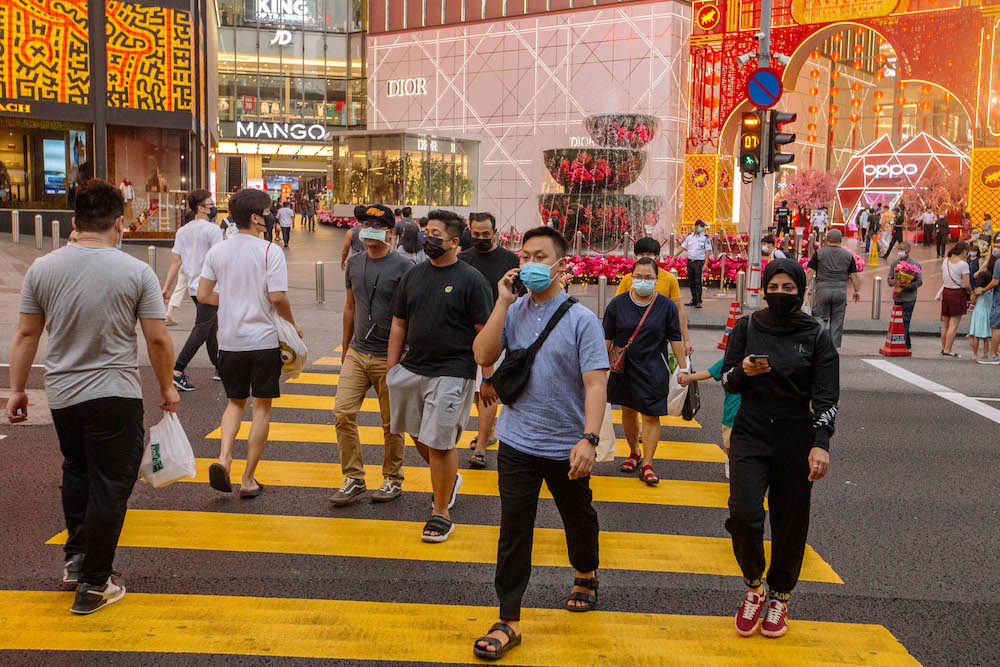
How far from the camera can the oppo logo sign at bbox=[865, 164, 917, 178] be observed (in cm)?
5750

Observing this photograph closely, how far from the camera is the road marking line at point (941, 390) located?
400 inches

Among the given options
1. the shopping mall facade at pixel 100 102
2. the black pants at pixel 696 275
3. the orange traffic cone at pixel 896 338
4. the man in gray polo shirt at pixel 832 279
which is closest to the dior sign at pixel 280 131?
the shopping mall facade at pixel 100 102

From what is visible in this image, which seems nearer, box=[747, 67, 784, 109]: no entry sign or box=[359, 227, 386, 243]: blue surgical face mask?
box=[359, 227, 386, 243]: blue surgical face mask

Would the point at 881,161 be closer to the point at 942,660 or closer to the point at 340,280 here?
the point at 340,280

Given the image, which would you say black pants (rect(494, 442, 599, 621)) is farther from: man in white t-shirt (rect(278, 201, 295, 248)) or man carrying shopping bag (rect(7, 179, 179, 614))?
man in white t-shirt (rect(278, 201, 295, 248))

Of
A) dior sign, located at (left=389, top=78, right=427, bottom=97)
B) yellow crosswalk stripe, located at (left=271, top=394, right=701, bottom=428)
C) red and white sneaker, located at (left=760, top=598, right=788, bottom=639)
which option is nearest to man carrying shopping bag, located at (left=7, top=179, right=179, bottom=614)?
red and white sneaker, located at (left=760, top=598, right=788, bottom=639)

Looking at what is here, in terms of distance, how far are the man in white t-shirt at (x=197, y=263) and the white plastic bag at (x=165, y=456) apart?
4.57m

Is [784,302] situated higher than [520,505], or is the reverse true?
[784,302]

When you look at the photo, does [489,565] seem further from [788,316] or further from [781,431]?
[788,316]

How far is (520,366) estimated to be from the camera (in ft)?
14.4

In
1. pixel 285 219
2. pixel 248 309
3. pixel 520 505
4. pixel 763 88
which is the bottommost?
pixel 520 505

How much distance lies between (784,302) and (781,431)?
1.95 ft

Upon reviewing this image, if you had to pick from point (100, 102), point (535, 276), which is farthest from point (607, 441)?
point (100, 102)

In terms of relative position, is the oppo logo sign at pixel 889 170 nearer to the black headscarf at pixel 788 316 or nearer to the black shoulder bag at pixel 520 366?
the black headscarf at pixel 788 316
